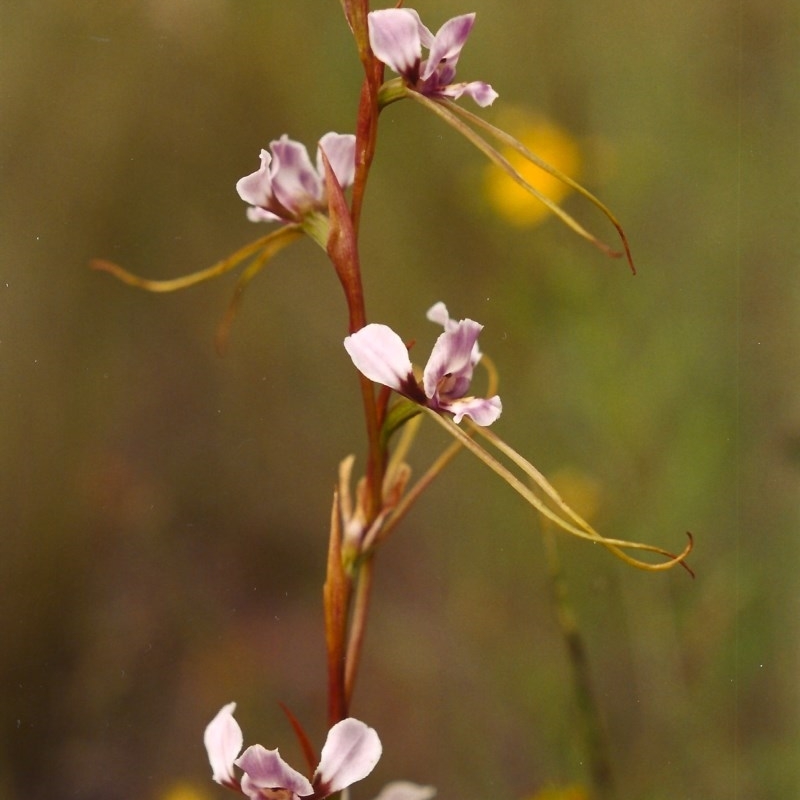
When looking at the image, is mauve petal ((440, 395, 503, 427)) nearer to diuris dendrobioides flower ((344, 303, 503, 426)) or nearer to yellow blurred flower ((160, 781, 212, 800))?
diuris dendrobioides flower ((344, 303, 503, 426))

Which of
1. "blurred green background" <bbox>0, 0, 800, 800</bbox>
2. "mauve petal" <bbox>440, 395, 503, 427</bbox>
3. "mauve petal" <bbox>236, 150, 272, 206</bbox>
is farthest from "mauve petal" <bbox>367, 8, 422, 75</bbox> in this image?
"blurred green background" <bbox>0, 0, 800, 800</bbox>

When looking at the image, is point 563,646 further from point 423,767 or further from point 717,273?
point 717,273

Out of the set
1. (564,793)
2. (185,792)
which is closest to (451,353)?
(564,793)

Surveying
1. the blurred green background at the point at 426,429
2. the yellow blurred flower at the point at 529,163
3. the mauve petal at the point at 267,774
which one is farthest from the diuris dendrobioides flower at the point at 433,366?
the yellow blurred flower at the point at 529,163

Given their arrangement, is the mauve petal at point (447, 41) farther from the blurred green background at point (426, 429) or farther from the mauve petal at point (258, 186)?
the blurred green background at point (426, 429)

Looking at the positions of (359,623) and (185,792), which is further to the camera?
(185,792)

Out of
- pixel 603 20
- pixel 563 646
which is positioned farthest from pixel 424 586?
pixel 603 20

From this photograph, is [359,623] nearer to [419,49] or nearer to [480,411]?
[480,411]

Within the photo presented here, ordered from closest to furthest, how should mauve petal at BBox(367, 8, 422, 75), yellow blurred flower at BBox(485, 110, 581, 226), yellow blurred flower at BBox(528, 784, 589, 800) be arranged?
mauve petal at BBox(367, 8, 422, 75), yellow blurred flower at BBox(528, 784, 589, 800), yellow blurred flower at BBox(485, 110, 581, 226)
